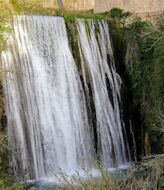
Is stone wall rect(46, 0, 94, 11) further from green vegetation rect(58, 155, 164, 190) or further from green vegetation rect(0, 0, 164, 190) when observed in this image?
green vegetation rect(58, 155, 164, 190)

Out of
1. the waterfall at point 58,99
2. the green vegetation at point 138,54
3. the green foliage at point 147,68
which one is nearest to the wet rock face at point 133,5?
the green vegetation at point 138,54

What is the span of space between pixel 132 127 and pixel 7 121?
4.88m

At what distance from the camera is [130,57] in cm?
1611

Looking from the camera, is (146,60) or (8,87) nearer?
(8,87)

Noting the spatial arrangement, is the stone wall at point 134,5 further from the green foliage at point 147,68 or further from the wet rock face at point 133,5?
the green foliage at point 147,68

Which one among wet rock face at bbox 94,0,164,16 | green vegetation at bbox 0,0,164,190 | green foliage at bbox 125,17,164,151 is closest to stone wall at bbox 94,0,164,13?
wet rock face at bbox 94,0,164,16

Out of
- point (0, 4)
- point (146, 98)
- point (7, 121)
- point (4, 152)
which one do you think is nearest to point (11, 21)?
point (0, 4)

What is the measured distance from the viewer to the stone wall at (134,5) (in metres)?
19.9

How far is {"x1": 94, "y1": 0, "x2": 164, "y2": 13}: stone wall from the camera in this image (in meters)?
19.9

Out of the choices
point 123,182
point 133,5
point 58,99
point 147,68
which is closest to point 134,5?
point 133,5

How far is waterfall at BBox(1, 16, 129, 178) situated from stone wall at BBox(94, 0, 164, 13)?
4.60m

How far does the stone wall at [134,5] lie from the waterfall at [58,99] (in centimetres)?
460

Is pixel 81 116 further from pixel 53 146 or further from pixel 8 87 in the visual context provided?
pixel 8 87

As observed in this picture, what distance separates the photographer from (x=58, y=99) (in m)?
13.5
